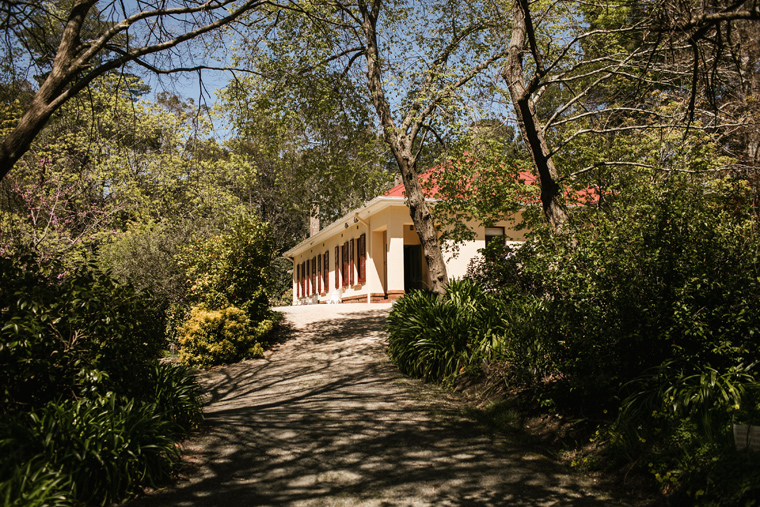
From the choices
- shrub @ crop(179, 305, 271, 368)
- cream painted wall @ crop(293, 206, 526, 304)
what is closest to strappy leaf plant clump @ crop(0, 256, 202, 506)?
shrub @ crop(179, 305, 271, 368)

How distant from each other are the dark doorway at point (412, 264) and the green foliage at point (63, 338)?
590 inches

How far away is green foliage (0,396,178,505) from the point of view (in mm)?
3672

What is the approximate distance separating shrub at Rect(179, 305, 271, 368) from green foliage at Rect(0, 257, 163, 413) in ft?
18.5

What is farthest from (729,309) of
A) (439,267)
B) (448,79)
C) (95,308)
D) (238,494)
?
(448,79)

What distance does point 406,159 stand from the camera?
1120 cm

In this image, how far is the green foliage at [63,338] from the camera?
13.8 ft

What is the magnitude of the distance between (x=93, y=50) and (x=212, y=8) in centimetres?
188

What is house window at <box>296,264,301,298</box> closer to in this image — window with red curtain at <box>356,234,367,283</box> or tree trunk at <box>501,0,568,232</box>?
window with red curtain at <box>356,234,367,283</box>

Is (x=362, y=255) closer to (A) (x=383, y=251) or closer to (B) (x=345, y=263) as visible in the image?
(A) (x=383, y=251)

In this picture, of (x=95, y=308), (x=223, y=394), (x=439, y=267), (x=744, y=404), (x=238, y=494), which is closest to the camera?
(x=744, y=404)

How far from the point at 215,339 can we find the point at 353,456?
21.2ft

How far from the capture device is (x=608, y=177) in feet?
36.3

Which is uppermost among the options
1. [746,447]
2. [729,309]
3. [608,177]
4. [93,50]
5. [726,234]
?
[93,50]

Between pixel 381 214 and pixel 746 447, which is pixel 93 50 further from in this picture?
pixel 381 214
